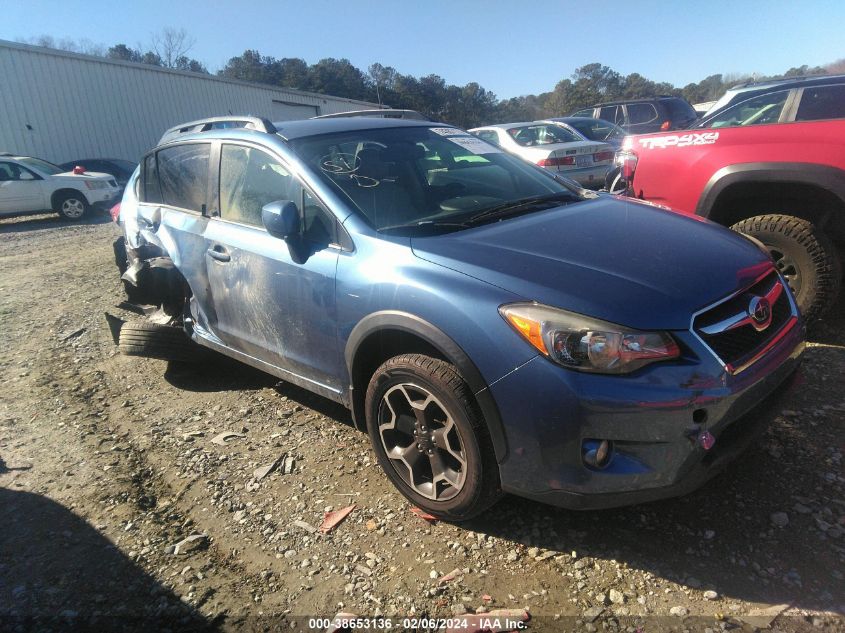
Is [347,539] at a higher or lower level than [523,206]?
lower

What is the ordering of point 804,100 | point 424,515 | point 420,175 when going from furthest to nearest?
1. point 804,100
2. point 420,175
3. point 424,515

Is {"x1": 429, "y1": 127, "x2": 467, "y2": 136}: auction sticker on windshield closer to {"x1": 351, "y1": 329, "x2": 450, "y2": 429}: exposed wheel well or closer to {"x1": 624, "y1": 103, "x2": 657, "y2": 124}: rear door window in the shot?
{"x1": 351, "y1": 329, "x2": 450, "y2": 429}: exposed wheel well

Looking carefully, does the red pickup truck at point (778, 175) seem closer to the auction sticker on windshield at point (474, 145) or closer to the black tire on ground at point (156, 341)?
the auction sticker on windshield at point (474, 145)

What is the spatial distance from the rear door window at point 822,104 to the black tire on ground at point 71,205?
1574cm

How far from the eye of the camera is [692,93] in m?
66.0

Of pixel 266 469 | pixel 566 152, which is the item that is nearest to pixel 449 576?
pixel 266 469

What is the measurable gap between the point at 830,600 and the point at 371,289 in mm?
2107

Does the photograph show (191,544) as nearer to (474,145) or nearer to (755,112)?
(474,145)

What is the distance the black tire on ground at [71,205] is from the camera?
14484 millimetres

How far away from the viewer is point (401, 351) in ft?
8.63

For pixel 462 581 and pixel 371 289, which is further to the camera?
pixel 371 289

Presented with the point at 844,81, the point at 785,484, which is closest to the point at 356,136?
the point at 785,484

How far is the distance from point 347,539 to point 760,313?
2.04 metres

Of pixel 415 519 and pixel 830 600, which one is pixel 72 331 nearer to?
pixel 415 519
